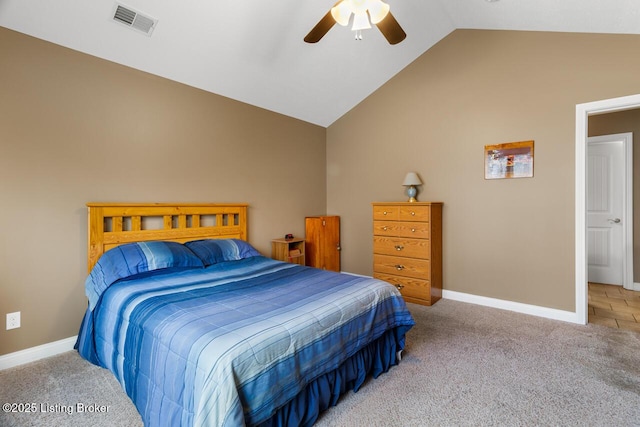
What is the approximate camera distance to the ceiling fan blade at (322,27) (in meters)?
2.13

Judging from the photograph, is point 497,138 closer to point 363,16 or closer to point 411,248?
point 411,248

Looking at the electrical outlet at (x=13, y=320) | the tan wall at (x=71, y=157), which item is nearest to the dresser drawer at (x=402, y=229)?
the tan wall at (x=71, y=157)

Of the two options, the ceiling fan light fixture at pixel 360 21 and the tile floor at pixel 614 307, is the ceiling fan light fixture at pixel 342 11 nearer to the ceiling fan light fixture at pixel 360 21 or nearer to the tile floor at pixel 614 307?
the ceiling fan light fixture at pixel 360 21

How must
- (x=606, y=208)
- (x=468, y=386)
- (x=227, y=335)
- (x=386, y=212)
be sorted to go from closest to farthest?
(x=227, y=335)
(x=468, y=386)
(x=386, y=212)
(x=606, y=208)

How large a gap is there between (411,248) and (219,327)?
2.61m

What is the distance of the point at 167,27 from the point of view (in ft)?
8.49

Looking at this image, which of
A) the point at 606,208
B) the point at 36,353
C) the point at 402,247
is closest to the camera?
the point at 36,353

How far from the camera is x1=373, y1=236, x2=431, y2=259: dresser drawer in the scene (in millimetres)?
3482

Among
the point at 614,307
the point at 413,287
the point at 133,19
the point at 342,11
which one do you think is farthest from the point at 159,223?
the point at 614,307

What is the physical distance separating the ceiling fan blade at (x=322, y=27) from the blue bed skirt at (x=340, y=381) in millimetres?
2227

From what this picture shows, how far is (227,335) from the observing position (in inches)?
53.9

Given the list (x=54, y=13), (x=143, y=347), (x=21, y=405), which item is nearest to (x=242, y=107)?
(x=54, y=13)

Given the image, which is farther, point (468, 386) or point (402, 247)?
point (402, 247)

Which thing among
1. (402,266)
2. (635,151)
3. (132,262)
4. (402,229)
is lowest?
(402,266)
